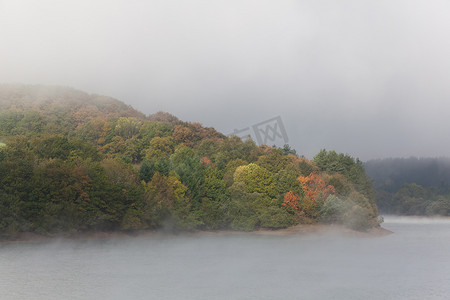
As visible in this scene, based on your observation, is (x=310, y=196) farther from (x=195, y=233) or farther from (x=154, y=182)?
(x=154, y=182)

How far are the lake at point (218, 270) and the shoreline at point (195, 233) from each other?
210 centimetres

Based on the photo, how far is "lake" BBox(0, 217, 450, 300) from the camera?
37.6 meters

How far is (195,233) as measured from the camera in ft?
296

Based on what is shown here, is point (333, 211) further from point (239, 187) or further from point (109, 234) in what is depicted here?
point (109, 234)

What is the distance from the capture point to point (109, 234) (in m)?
77.3

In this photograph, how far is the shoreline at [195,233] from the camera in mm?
68062

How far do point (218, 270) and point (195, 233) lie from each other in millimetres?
42551

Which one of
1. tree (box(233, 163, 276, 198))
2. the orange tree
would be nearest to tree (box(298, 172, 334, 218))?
the orange tree

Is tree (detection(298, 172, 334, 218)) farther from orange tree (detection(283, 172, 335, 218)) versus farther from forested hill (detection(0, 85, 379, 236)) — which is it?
forested hill (detection(0, 85, 379, 236))

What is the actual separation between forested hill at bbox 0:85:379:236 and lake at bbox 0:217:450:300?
5595 mm

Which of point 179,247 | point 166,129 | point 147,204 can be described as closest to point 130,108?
point 166,129

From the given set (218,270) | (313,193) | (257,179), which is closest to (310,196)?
(313,193)

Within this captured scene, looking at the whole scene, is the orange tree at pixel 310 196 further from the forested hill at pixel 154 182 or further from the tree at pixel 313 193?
the forested hill at pixel 154 182

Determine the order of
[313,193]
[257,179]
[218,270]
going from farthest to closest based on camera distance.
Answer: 1. [313,193]
2. [257,179]
3. [218,270]
